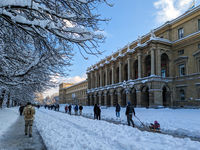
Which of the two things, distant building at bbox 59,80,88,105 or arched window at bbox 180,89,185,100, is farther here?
distant building at bbox 59,80,88,105

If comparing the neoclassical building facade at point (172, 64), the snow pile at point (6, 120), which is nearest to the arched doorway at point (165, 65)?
the neoclassical building facade at point (172, 64)

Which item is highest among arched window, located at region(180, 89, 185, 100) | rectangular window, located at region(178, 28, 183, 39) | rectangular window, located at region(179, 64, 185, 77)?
rectangular window, located at region(178, 28, 183, 39)

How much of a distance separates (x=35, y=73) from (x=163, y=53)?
33603mm

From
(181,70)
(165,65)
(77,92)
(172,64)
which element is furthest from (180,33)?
(77,92)

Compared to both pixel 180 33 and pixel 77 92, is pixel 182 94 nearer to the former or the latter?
pixel 180 33

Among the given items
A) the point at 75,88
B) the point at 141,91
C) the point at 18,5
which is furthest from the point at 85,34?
the point at 75,88

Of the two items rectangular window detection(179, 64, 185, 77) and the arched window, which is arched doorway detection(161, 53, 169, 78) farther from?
the arched window

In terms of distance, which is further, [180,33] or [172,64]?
[172,64]

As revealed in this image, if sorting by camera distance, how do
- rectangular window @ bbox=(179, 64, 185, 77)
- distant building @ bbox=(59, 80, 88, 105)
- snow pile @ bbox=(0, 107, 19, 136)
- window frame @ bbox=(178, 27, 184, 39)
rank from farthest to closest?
distant building @ bbox=(59, 80, 88, 105), window frame @ bbox=(178, 27, 184, 39), rectangular window @ bbox=(179, 64, 185, 77), snow pile @ bbox=(0, 107, 19, 136)

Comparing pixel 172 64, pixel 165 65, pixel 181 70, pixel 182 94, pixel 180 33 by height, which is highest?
pixel 180 33

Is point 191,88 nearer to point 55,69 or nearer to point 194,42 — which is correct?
point 194,42

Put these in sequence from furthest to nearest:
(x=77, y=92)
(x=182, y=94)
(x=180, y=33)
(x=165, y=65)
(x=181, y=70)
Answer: (x=77, y=92)
(x=165, y=65)
(x=180, y=33)
(x=181, y=70)
(x=182, y=94)

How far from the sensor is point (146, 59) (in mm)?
43312

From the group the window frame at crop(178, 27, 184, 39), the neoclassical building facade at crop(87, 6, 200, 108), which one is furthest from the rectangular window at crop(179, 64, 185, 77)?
the window frame at crop(178, 27, 184, 39)
